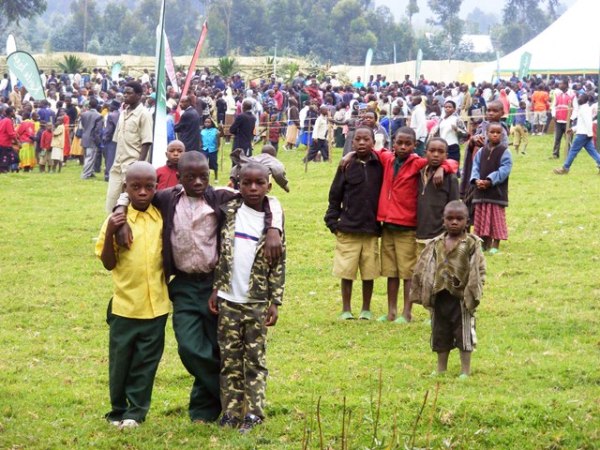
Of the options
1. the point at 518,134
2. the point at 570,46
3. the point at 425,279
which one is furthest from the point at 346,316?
the point at 570,46

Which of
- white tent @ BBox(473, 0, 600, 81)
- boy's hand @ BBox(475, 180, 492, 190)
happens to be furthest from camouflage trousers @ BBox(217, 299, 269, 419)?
white tent @ BBox(473, 0, 600, 81)

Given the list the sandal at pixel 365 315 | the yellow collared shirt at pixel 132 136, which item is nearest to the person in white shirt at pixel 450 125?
the yellow collared shirt at pixel 132 136

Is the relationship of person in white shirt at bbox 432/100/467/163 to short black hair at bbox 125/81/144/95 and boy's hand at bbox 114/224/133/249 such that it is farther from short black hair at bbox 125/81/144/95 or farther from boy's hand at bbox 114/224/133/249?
boy's hand at bbox 114/224/133/249

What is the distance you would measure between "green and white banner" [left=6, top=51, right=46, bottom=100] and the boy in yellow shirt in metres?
19.0

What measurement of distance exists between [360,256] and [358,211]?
0.41 metres

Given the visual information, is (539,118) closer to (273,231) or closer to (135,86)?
(135,86)

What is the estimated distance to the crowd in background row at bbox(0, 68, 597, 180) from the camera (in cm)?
2195

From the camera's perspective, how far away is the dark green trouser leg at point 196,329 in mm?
6459

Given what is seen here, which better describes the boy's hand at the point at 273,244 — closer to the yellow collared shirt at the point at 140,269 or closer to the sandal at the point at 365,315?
the yellow collared shirt at the point at 140,269

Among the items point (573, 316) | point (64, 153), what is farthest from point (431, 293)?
point (64, 153)

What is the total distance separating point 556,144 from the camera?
24.5 meters

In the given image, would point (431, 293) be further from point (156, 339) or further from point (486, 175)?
point (486, 175)

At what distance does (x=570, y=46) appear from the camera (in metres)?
43.0

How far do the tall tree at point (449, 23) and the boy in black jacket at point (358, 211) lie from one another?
77892 mm
